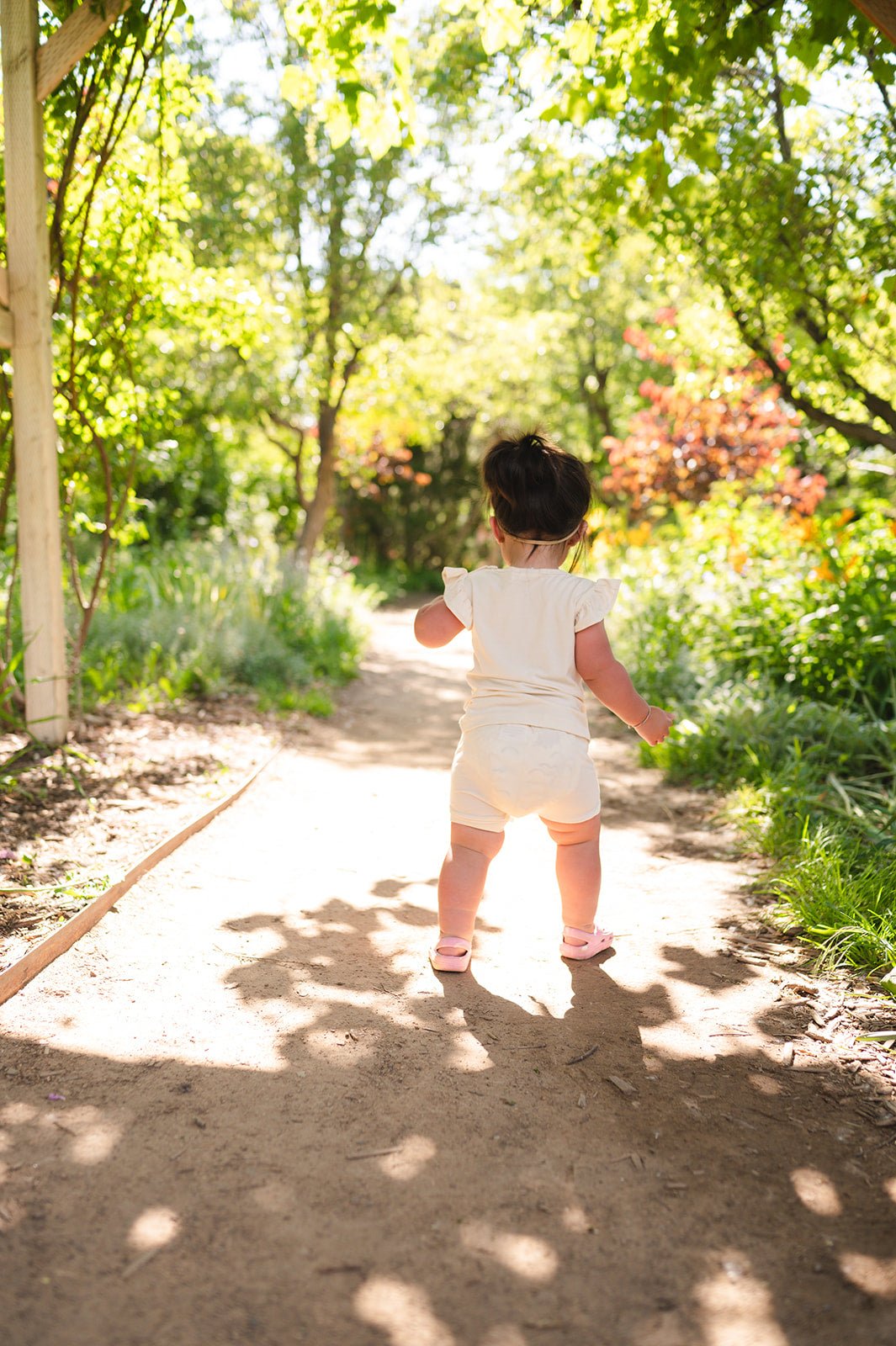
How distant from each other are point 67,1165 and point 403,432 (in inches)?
627

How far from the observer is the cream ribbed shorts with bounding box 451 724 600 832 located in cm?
285

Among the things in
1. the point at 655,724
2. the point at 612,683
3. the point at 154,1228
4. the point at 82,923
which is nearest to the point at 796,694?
the point at 655,724

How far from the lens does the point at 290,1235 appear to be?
1.82 m

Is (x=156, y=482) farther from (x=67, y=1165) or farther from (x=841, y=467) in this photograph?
(x=67, y=1165)

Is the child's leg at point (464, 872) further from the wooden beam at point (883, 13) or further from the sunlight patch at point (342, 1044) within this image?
the wooden beam at point (883, 13)

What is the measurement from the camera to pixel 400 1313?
1.64 meters

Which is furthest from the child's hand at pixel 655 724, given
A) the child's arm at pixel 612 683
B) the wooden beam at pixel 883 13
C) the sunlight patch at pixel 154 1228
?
the wooden beam at pixel 883 13

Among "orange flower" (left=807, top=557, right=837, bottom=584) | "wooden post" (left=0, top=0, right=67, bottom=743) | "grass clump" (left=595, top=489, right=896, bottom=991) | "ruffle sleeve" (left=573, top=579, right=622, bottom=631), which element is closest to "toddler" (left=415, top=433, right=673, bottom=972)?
"ruffle sleeve" (left=573, top=579, right=622, bottom=631)

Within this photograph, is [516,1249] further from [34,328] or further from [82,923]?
[34,328]

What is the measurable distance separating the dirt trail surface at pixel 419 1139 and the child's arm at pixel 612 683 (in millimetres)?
788

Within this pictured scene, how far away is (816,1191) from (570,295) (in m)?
7.64

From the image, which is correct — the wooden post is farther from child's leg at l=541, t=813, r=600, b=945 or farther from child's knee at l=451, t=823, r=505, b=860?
child's leg at l=541, t=813, r=600, b=945

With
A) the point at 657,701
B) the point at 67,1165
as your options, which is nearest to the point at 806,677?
the point at 657,701

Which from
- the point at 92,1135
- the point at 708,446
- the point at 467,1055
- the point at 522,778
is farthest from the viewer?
the point at 708,446
